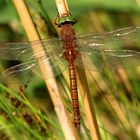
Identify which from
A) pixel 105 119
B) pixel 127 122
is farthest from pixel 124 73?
pixel 105 119

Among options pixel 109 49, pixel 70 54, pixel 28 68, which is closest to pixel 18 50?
pixel 28 68

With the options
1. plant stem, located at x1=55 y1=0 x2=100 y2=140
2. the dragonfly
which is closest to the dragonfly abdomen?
the dragonfly

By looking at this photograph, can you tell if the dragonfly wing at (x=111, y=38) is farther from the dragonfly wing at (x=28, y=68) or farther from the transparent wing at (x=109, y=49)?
the dragonfly wing at (x=28, y=68)

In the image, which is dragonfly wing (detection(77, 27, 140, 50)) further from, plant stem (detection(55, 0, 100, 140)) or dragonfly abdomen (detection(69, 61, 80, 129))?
plant stem (detection(55, 0, 100, 140))

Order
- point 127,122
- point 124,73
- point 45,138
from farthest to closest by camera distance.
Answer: point 124,73
point 127,122
point 45,138

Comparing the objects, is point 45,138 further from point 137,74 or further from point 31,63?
point 137,74

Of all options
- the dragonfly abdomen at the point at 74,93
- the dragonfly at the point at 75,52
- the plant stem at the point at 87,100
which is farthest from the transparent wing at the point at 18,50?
the plant stem at the point at 87,100

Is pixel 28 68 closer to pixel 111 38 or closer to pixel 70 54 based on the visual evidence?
pixel 70 54
